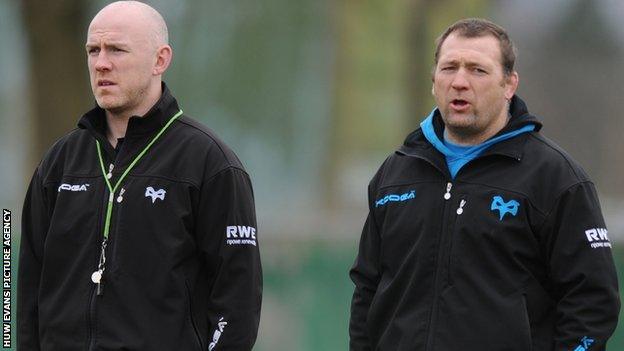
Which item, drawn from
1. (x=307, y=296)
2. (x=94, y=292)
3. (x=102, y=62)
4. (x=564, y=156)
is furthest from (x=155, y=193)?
(x=307, y=296)

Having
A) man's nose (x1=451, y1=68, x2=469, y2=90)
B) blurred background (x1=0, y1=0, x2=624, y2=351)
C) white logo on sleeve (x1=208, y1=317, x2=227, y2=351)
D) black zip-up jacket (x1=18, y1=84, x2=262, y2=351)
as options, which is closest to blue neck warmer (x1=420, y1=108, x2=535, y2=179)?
man's nose (x1=451, y1=68, x2=469, y2=90)

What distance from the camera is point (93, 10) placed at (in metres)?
11.8

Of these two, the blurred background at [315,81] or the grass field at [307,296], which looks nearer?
the grass field at [307,296]

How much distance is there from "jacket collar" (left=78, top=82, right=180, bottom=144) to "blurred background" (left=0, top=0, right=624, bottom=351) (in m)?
6.73

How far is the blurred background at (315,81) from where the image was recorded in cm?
1193

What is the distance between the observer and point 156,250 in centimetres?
459

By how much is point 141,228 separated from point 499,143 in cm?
139

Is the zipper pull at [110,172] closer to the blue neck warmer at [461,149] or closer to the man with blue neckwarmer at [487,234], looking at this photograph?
the man with blue neckwarmer at [487,234]

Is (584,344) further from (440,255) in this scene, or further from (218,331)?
(218,331)

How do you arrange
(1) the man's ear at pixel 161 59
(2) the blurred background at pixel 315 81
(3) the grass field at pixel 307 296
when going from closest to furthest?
(1) the man's ear at pixel 161 59, (3) the grass field at pixel 307 296, (2) the blurred background at pixel 315 81

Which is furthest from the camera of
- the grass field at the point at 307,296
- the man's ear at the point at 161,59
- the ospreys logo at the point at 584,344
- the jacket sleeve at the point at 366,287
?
the grass field at the point at 307,296

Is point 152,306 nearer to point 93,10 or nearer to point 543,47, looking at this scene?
point 93,10

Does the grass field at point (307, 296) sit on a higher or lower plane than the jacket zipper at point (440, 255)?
lower

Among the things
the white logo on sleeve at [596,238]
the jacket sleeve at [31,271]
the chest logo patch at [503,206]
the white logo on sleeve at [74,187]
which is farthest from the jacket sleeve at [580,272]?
the jacket sleeve at [31,271]
